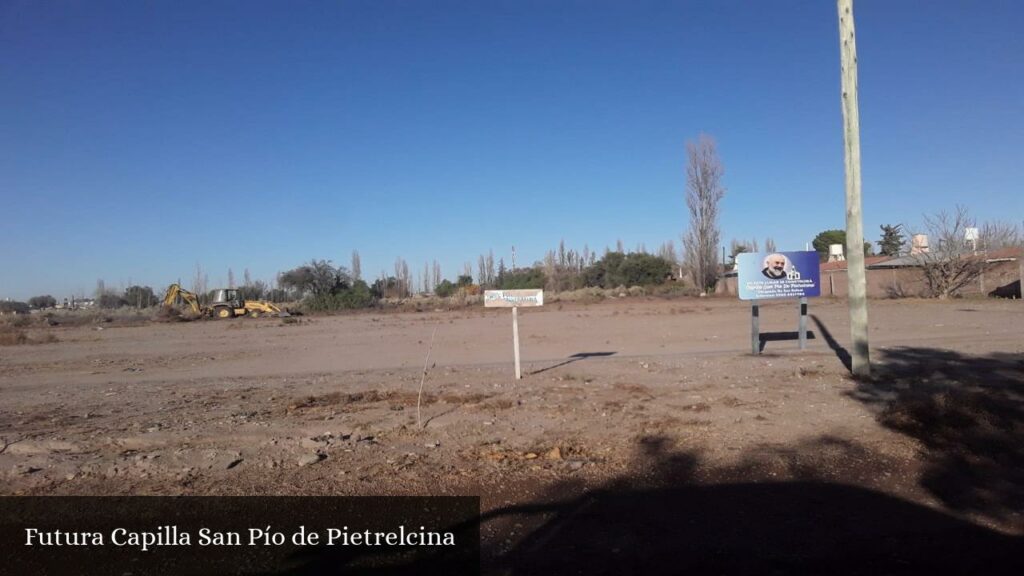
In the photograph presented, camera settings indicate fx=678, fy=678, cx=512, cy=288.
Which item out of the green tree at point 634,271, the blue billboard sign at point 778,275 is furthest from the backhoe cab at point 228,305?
the blue billboard sign at point 778,275

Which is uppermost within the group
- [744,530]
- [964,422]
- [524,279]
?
[524,279]

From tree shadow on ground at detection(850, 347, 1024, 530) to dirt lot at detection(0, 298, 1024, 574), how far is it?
34 mm

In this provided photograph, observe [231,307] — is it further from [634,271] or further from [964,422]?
[964,422]

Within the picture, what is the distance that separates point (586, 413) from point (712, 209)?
57.1 metres

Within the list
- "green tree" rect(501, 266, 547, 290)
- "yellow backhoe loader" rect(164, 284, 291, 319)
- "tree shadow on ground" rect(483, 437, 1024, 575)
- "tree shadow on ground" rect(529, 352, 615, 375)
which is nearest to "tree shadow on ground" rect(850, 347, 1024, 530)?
"tree shadow on ground" rect(483, 437, 1024, 575)

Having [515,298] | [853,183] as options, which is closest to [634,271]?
[515,298]

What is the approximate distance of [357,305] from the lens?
216 feet

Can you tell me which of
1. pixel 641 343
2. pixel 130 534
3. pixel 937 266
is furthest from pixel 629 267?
pixel 130 534

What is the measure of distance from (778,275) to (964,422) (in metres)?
8.33

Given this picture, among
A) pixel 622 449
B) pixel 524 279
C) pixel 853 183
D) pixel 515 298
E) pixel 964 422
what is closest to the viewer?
pixel 622 449

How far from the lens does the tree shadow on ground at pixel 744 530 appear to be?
4.83 meters

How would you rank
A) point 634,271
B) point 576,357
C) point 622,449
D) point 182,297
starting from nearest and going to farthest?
point 622,449, point 576,357, point 182,297, point 634,271

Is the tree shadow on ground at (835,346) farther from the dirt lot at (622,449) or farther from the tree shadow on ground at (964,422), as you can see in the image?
the tree shadow on ground at (964,422)

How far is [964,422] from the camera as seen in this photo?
8.32 m
